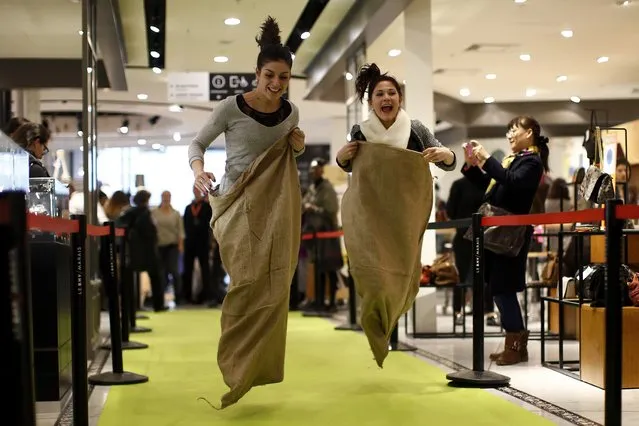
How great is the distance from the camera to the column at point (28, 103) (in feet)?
44.8

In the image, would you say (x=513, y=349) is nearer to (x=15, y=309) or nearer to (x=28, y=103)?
(x=15, y=309)

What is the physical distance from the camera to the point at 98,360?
648cm

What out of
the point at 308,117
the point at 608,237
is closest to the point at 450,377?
the point at 608,237

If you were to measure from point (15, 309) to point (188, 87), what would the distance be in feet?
37.3

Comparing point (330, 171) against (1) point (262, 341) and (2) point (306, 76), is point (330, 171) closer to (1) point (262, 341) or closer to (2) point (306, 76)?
(2) point (306, 76)

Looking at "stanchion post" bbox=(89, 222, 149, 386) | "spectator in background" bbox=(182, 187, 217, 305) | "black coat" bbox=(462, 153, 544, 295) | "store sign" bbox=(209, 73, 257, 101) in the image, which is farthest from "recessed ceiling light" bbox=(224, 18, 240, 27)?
"stanchion post" bbox=(89, 222, 149, 386)

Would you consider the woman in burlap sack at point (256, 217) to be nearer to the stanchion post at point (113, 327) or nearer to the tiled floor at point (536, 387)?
the tiled floor at point (536, 387)

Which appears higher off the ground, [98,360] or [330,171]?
[330,171]

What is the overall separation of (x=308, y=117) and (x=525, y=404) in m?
16.3

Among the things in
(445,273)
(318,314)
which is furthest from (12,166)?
(318,314)

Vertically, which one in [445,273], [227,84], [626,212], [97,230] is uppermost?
[227,84]

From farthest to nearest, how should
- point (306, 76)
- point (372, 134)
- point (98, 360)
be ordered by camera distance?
point (306, 76) → point (98, 360) → point (372, 134)

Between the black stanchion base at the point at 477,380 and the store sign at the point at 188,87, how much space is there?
8.77m

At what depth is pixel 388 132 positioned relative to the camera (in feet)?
14.8
